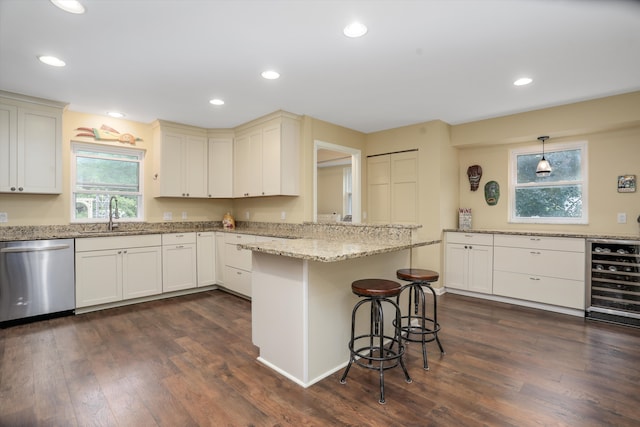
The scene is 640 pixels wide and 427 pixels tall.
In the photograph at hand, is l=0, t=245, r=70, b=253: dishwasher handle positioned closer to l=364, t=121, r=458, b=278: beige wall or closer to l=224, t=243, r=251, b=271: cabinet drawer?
l=224, t=243, r=251, b=271: cabinet drawer

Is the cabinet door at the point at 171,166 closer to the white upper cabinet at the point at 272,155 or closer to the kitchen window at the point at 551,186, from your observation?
the white upper cabinet at the point at 272,155

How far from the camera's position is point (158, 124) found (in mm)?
4492

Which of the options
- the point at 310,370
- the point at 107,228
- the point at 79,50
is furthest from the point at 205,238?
the point at 310,370

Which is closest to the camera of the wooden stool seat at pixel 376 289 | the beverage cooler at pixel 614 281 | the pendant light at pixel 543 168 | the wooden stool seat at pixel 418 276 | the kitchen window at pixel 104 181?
the wooden stool seat at pixel 376 289

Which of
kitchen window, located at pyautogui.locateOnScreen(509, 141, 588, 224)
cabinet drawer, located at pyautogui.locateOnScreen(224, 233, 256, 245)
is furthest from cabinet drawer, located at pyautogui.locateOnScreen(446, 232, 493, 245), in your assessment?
cabinet drawer, located at pyautogui.locateOnScreen(224, 233, 256, 245)

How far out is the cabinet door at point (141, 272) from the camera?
3.89 meters

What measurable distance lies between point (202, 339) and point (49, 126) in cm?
305

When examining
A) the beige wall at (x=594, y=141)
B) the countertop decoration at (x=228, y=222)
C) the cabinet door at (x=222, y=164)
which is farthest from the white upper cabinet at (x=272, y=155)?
the beige wall at (x=594, y=141)

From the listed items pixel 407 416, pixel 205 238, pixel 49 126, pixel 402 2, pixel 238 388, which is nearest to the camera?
pixel 407 416

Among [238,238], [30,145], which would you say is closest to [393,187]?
[238,238]

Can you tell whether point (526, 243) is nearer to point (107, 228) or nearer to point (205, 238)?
point (205, 238)

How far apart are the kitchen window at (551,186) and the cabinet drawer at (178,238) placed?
450 cm

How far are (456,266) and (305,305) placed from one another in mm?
3097

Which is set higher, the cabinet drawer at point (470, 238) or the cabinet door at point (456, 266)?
the cabinet drawer at point (470, 238)
